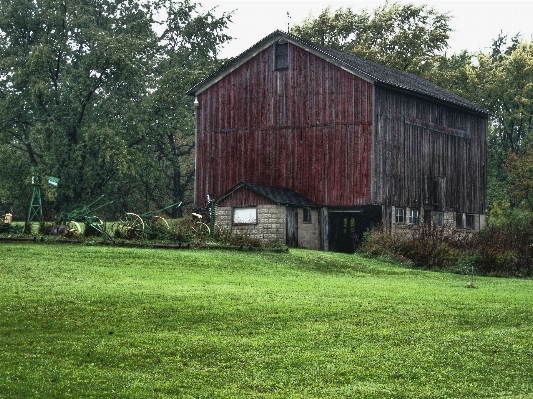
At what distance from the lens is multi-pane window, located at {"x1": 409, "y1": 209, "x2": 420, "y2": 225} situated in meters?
49.9

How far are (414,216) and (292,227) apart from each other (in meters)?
8.22

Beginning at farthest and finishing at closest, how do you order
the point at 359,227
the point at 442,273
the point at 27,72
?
1. the point at 27,72
2. the point at 359,227
3. the point at 442,273

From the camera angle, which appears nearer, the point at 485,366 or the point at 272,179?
the point at 485,366

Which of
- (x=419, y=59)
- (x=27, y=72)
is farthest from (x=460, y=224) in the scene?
(x=27, y=72)

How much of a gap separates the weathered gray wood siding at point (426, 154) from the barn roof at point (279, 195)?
354 centimetres

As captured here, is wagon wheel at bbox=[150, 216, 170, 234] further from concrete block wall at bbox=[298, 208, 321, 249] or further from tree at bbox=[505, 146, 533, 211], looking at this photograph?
tree at bbox=[505, 146, 533, 211]

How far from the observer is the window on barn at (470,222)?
56.6 m

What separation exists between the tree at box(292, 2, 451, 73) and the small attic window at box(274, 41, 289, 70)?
25782 mm

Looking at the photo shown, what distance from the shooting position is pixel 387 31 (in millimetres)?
76812

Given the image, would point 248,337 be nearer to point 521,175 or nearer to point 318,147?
point 318,147

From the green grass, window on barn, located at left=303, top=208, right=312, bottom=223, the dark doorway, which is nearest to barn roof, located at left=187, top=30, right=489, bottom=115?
the dark doorway

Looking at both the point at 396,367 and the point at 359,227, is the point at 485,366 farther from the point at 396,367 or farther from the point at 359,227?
the point at 359,227

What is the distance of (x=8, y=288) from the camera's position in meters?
20.1

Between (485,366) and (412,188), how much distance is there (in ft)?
120
